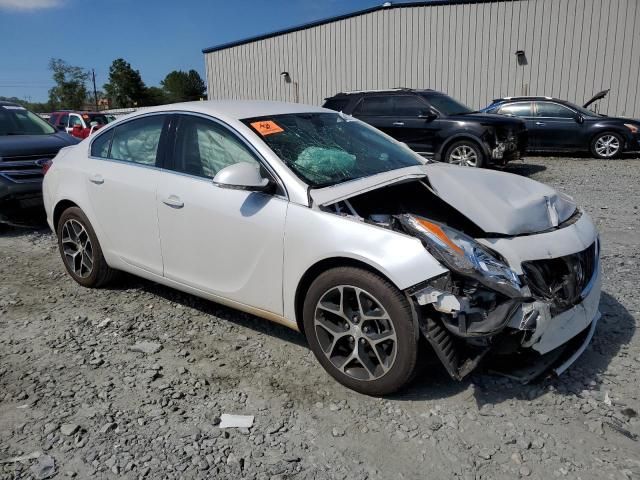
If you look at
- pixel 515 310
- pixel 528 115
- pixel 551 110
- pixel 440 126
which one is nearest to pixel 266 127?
pixel 515 310

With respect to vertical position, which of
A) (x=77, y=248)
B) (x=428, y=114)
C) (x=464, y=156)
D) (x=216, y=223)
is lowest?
(x=77, y=248)

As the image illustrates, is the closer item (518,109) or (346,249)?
(346,249)

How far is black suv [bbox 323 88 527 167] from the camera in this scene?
10.4 m

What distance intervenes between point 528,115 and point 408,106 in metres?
4.12

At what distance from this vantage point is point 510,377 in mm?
3076

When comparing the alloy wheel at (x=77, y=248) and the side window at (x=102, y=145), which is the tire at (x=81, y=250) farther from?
the side window at (x=102, y=145)

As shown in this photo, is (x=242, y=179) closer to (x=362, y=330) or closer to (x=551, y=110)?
(x=362, y=330)

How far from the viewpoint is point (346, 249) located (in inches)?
111

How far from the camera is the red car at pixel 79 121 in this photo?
16984mm

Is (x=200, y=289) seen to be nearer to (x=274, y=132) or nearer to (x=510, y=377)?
(x=274, y=132)

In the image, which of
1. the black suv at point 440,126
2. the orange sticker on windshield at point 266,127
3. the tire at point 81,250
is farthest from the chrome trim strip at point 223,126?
the black suv at point 440,126

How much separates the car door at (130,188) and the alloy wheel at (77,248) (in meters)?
0.36

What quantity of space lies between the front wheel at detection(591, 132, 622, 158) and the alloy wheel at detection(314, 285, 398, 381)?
487 inches

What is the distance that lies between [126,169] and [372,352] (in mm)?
2393
